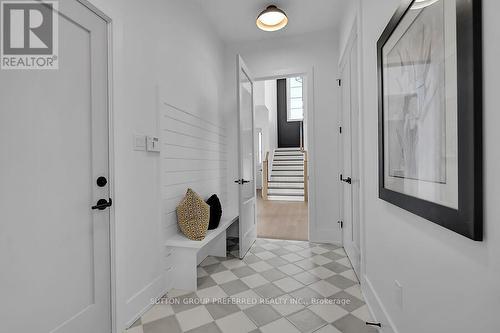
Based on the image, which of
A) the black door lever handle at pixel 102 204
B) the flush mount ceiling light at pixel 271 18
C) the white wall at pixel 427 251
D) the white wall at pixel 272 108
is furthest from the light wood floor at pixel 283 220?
the white wall at pixel 272 108

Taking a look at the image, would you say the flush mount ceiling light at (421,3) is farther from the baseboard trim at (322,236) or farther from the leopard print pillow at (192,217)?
the baseboard trim at (322,236)

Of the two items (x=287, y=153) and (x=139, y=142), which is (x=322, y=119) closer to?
(x=139, y=142)

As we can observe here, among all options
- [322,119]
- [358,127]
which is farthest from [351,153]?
[322,119]

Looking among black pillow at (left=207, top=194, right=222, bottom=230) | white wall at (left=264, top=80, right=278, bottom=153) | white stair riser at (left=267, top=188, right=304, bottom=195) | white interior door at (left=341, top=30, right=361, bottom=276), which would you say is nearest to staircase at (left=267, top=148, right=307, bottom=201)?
white stair riser at (left=267, top=188, right=304, bottom=195)

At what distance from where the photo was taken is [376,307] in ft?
5.40

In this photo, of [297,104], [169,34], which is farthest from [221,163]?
[297,104]

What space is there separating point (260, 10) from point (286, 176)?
5494mm

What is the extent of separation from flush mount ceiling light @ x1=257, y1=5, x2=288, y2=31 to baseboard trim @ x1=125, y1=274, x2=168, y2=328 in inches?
108

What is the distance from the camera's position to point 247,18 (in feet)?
10.1

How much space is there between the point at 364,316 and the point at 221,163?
7.69ft

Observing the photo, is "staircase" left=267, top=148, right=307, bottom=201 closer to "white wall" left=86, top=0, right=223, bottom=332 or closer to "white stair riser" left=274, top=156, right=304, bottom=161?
"white stair riser" left=274, top=156, right=304, bottom=161

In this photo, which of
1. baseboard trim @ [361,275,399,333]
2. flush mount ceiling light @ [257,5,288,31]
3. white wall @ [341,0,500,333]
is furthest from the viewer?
flush mount ceiling light @ [257,5,288,31]

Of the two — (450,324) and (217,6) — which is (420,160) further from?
A: (217,6)

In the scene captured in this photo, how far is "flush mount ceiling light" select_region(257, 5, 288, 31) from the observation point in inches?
108
